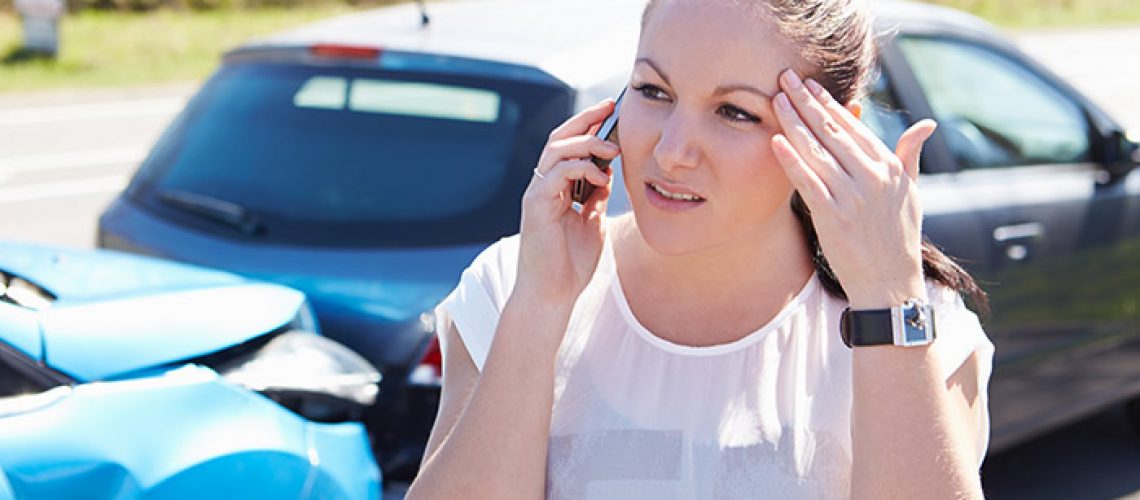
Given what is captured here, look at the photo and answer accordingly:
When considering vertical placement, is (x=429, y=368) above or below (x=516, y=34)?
below

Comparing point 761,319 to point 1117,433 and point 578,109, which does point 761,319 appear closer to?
point 578,109

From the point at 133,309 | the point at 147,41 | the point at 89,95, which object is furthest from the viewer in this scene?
the point at 147,41

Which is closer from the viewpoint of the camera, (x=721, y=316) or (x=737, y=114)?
(x=737, y=114)

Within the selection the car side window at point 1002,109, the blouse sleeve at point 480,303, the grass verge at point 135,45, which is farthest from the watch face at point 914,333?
the grass verge at point 135,45

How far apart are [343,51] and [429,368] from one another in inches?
39.0

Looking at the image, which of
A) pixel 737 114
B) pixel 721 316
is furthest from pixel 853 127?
pixel 721 316

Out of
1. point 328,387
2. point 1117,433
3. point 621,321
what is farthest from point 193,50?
point 621,321

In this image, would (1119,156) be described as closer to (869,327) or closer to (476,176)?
(476,176)

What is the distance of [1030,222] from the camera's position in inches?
183

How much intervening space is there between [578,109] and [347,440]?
0.99 meters

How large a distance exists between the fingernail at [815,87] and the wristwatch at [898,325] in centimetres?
31

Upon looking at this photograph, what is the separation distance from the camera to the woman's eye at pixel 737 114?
84.0 inches

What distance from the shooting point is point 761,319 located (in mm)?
2264

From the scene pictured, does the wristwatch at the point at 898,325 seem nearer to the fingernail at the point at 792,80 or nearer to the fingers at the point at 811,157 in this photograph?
the fingers at the point at 811,157
